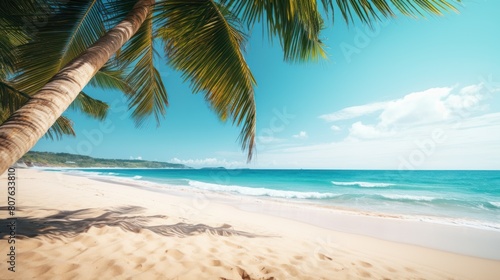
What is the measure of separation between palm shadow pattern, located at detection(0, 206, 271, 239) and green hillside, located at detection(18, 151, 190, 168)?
66.8ft

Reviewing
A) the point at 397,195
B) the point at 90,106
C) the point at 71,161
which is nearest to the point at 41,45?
the point at 90,106

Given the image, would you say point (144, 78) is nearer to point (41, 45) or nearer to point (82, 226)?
point (41, 45)

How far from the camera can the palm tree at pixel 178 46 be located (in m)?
1.69

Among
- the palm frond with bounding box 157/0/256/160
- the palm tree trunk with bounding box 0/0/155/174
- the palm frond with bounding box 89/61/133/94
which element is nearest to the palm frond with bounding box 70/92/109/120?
the palm frond with bounding box 89/61/133/94

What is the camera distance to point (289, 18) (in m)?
2.54

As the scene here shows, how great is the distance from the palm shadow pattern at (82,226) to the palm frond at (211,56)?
2.02 meters

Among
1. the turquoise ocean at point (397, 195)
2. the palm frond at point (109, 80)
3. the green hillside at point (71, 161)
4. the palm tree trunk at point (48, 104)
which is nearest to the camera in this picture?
the palm tree trunk at point (48, 104)

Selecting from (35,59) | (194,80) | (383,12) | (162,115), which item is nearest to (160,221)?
(162,115)

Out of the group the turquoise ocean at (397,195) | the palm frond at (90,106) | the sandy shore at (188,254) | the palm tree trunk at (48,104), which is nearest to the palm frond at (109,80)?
the palm frond at (90,106)

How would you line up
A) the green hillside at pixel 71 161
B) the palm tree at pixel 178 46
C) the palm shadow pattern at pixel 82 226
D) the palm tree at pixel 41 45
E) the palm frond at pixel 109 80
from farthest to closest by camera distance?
1. the green hillside at pixel 71 161
2. the palm frond at pixel 109 80
3. the palm shadow pattern at pixel 82 226
4. the palm tree at pixel 41 45
5. the palm tree at pixel 178 46

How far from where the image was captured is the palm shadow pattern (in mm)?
3111

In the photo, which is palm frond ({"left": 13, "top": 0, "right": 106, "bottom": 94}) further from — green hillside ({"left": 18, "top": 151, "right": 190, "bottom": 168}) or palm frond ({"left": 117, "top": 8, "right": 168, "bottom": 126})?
green hillside ({"left": 18, "top": 151, "right": 190, "bottom": 168})

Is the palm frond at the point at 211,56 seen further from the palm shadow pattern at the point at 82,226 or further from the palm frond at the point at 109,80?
the palm frond at the point at 109,80

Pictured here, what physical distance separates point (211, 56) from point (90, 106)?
16.2 ft
